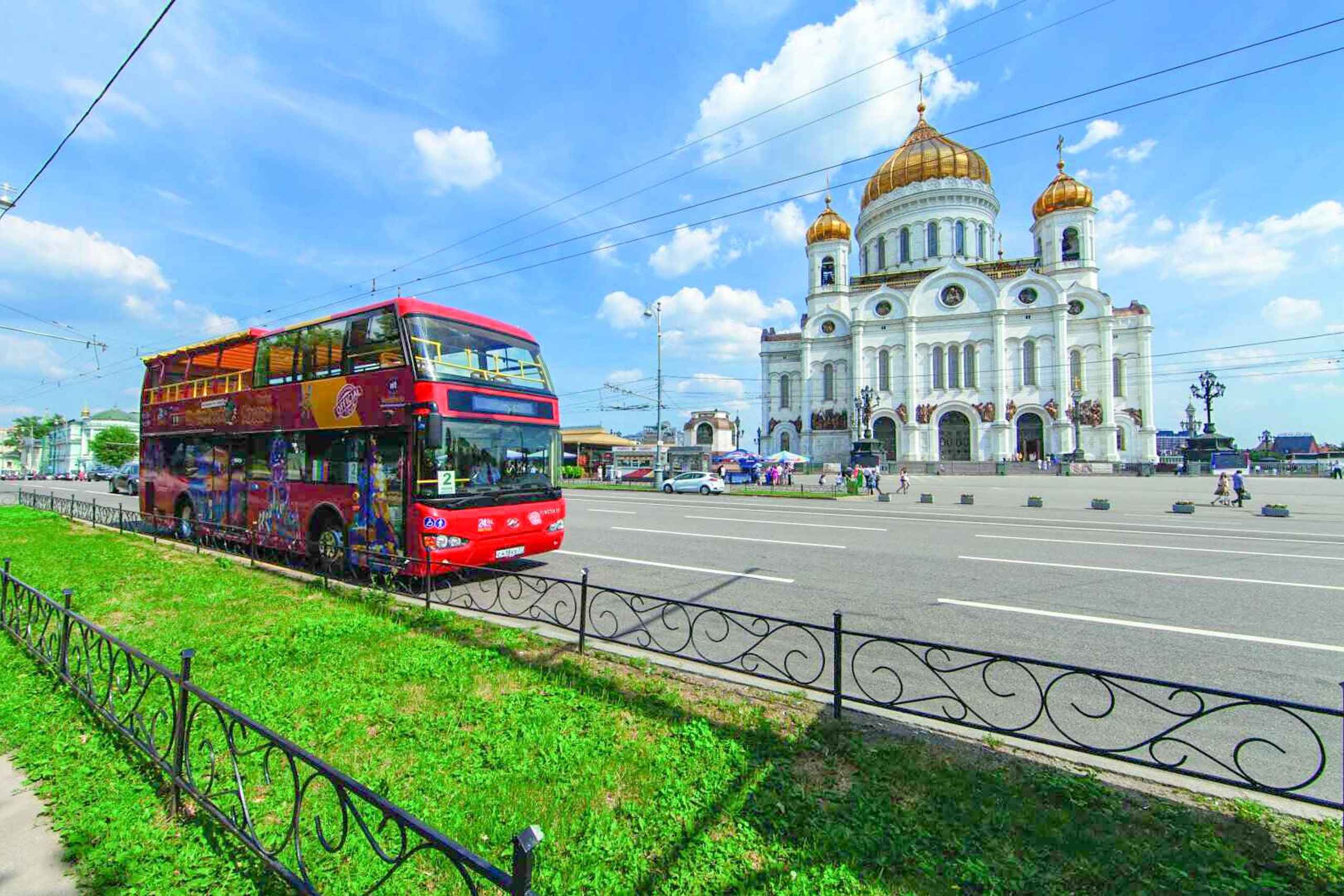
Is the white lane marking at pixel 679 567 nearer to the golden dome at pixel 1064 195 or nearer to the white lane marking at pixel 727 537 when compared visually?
the white lane marking at pixel 727 537

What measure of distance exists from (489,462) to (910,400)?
53015mm

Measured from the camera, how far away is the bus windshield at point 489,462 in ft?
23.1

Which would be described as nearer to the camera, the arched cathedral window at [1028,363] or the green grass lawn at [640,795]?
the green grass lawn at [640,795]

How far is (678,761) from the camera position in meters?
3.31

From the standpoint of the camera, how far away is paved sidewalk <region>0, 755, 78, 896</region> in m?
2.40

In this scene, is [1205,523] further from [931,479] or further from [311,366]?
[931,479]

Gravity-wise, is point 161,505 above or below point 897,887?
above

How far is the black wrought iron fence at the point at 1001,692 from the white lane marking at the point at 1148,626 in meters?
1.66

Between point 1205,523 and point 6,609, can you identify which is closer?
point 6,609

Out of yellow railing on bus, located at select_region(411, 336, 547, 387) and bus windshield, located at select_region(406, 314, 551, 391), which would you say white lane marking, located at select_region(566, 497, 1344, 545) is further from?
bus windshield, located at select_region(406, 314, 551, 391)

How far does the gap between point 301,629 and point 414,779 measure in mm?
3243

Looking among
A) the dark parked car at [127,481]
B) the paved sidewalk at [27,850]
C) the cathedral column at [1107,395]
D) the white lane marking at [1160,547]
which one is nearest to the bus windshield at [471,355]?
the paved sidewalk at [27,850]

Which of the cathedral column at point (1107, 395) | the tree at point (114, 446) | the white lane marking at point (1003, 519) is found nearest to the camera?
the white lane marking at point (1003, 519)

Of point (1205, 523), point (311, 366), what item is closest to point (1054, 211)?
point (1205, 523)
